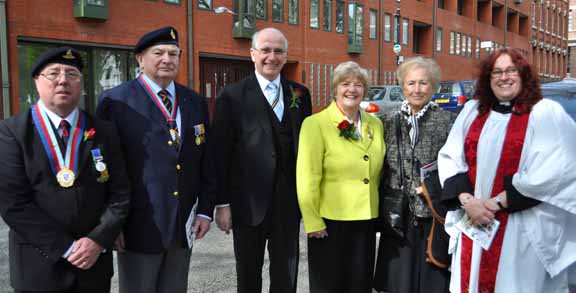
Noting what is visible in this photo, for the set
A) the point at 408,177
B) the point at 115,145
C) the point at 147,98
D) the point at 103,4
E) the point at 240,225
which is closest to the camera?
the point at 115,145

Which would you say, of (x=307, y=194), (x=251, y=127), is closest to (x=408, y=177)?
(x=307, y=194)

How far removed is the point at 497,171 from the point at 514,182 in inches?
4.6

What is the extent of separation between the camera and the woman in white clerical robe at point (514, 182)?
2533mm

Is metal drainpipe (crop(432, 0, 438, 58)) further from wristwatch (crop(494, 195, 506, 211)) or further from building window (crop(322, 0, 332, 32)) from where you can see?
wristwatch (crop(494, 195, 506, 211))

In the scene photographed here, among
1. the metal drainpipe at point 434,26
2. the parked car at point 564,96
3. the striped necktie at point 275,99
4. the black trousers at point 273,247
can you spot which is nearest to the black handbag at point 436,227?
the black trousers at point 273,247

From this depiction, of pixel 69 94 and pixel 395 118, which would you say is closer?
pixel 69 94

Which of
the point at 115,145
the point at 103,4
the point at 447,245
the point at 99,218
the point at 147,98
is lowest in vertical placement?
the point at 447,245

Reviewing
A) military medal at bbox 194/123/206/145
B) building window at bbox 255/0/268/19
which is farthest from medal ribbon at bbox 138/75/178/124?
building window at bbox 255/0/268/19

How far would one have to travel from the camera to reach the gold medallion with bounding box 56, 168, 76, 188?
246cm

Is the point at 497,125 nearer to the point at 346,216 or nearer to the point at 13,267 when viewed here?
the point at 346,216

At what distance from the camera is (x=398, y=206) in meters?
3.17

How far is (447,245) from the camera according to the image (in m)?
3.01

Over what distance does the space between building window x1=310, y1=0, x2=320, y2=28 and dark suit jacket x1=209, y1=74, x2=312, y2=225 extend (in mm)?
20463

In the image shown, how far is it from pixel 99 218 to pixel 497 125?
2.16 m
